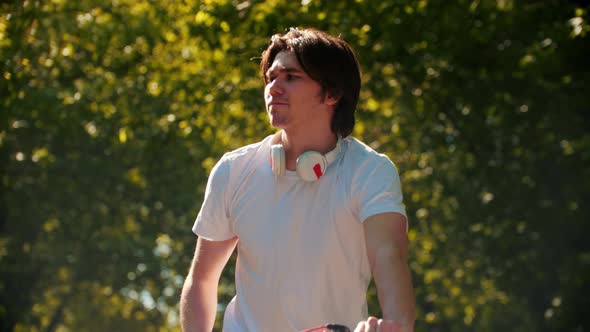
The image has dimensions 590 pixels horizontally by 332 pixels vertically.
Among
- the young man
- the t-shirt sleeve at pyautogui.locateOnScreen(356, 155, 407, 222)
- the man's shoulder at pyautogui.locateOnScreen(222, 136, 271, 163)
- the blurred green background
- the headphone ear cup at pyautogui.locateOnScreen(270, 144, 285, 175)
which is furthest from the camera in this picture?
the blurred green background

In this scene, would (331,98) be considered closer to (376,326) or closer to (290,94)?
(290,94)

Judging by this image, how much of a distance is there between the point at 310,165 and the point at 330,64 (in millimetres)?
342

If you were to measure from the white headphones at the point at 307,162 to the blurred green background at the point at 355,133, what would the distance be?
29.3 feet

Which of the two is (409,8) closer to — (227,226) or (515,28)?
(515,28)

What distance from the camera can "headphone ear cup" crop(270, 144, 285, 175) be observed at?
12.1 feet

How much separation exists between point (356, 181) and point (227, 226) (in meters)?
0.50

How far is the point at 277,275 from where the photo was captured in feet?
11.9

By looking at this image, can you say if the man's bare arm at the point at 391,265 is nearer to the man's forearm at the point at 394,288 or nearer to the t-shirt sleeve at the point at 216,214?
the man's forearm at the point at 394,288

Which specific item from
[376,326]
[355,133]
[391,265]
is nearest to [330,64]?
[391,265]

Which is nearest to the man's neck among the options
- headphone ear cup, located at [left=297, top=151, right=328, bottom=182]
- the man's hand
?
headphone ear cup, located at [left=297, top=151, right=328, bottom=182]

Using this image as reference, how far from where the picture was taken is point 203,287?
3.81 meters

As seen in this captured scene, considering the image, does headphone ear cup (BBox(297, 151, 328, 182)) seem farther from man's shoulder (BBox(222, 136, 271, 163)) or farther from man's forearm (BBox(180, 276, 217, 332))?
man's forearm (BBox(180, 276, 217, 332))

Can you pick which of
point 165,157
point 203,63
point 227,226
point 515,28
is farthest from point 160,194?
point 227,226

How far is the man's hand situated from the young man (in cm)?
36
